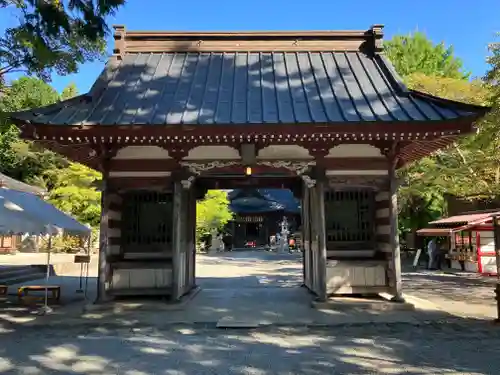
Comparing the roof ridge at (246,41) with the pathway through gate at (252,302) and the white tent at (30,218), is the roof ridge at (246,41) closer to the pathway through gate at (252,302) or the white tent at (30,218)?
the white tent at (30,218)

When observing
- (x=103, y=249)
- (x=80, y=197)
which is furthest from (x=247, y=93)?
(x=80, y=197)

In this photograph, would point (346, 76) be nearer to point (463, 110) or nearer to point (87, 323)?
point (463, 110)

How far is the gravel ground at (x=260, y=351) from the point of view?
16.9 ft

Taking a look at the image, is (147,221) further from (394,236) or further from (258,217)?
(258,217)

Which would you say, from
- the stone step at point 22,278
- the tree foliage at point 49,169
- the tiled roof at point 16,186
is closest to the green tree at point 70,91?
the tree foliage at point 49,169

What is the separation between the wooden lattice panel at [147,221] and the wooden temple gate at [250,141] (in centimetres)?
2

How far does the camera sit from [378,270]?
9492 mm

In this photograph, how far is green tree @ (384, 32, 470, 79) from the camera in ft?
84.6

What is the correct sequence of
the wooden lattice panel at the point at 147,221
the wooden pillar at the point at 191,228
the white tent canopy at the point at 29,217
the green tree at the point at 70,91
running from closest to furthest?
the white tent canopy at the point at 29,217 → the wooden lattice panel at the point at 147,221 → the wooden pillar at the point at 191,228 → the green tree at the point at 70,91

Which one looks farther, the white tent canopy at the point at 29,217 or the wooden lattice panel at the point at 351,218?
the wooden lattice panel at the point at 351,218

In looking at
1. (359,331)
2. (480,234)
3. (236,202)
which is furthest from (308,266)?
(236,202)

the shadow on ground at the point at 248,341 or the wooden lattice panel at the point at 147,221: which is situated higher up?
Answer: the wooden lattice panel at the point at 147,221

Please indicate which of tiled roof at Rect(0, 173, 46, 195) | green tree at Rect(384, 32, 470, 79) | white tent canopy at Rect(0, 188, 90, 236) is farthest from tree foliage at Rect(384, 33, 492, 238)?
tiled roof at Rect(0, 173, 46, 195)

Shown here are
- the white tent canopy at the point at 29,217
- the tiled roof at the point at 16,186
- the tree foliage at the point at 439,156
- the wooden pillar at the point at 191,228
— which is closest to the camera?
the white tent canopy at the point at 29,217
